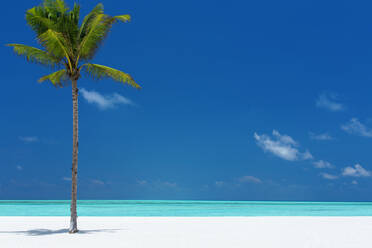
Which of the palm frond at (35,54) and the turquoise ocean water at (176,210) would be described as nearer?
the palm frond at (35,54)

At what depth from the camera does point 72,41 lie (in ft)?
40.9

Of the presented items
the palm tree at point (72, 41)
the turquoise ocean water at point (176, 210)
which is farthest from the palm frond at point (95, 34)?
the turquoise ocean water at point (176, 210)

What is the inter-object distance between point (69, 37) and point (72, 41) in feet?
0.63

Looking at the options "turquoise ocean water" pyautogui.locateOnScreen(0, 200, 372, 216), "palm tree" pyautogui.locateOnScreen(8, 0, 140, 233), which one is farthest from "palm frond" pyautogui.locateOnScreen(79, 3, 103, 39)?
"turquoise ocean water" pyautogui.locateOnScreen(0, 200, 372, 216)

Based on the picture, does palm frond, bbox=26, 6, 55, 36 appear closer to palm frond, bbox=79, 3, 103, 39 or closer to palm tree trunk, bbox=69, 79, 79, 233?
palm frond, bbox=79, 3, 103, 39

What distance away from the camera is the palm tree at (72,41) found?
12086 millimetres

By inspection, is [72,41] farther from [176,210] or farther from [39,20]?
[176,210]

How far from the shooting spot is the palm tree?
39.7ft

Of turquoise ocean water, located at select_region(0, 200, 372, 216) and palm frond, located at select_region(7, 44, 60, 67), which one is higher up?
palm frond, located at select_region(7, 44, 60, 67)

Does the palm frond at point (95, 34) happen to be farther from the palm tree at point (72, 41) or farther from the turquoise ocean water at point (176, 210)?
the turquoise ocean water at point (176, 210)

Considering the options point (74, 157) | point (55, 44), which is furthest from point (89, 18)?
point (74, 157)
